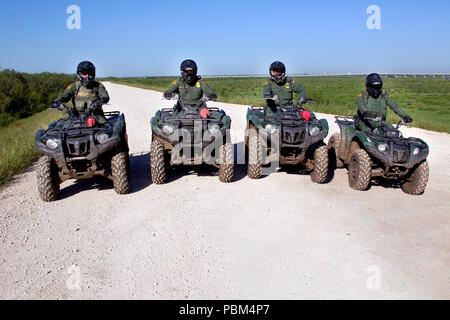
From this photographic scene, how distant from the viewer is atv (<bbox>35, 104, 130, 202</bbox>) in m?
6.05

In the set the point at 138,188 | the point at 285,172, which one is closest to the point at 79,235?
the point at 138,188

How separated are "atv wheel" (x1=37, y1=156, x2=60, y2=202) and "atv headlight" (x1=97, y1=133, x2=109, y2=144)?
88cm

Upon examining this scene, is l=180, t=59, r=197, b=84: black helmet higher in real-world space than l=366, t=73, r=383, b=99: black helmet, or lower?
higher

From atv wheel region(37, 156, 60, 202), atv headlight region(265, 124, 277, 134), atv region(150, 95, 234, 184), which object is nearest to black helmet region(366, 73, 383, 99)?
atv headlight region(265, 124, 277, 134)

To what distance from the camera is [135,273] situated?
408 centimetres

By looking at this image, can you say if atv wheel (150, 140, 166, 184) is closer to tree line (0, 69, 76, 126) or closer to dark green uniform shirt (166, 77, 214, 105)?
dark green uniform shirt (166, 77, 214, 105)

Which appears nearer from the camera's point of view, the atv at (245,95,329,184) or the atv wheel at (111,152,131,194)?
the atv wheel at (111,152,131,194)

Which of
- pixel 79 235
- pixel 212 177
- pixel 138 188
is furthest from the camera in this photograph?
pixel 212 177

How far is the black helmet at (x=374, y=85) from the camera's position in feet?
23.9

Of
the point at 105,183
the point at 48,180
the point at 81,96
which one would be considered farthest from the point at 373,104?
the point at 48,180

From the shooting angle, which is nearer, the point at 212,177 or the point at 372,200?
the point at 372,200

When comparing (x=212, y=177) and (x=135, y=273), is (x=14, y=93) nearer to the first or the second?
(x=212, y=177)

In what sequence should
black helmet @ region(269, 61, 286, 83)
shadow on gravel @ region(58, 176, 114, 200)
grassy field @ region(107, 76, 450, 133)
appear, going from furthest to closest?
grassy field @ region(107, 76, 450, 133)
black helmet @ region(269, 61, 286, 83)
shadow on gravel @ region(58, 176, 114, 200)
